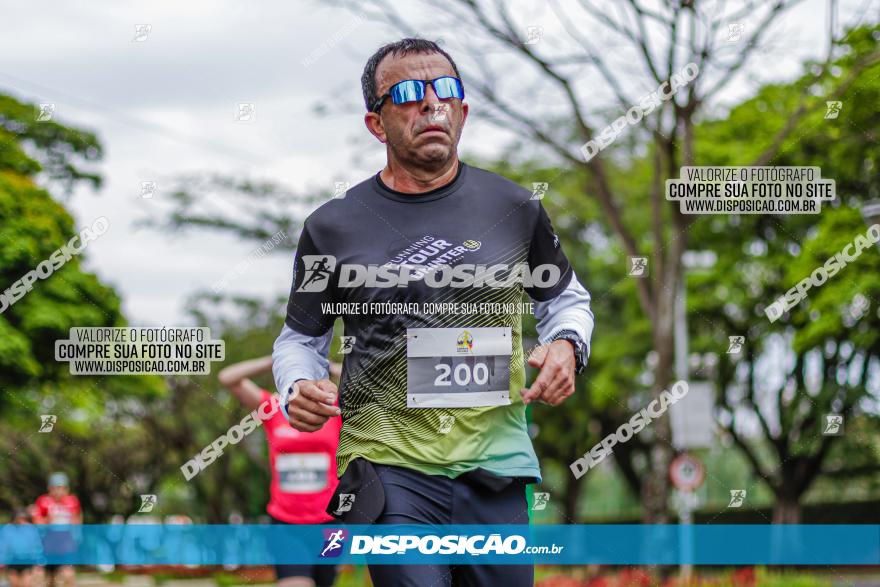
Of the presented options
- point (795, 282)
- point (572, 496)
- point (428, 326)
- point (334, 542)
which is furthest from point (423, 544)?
point (572, 496)

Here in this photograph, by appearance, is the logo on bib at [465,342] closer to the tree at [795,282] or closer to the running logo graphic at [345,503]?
the running logo graphic at [345,503]

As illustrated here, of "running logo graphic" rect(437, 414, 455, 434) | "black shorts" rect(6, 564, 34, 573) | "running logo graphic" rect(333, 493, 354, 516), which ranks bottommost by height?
"black shorts" rect(6, 564, 34, 573)

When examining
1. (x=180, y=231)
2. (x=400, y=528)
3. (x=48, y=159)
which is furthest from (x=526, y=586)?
(x=180, y=231)

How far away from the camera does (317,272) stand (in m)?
3.48

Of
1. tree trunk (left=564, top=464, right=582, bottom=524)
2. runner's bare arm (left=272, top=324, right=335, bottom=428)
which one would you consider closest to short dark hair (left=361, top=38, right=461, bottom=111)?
runner's bare arm (left=272, top=324, right=335, bottom=428)

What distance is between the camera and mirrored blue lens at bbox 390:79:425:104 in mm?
3592

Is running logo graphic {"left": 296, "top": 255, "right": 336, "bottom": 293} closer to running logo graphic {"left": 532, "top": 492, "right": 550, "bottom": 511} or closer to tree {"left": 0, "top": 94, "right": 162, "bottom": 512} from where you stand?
running logo graphic {"left": 532, "top": 492, "right": 550, "bottom": 511}

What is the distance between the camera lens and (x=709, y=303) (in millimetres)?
24469

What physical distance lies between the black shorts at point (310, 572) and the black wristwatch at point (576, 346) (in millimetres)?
3726

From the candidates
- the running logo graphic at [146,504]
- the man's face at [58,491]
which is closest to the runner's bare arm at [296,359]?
the running logo graphic at [146,504]

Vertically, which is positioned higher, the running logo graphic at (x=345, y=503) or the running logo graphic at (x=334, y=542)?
the running logo graphic at (x=345, y=503)

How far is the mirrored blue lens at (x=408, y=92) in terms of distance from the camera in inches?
141

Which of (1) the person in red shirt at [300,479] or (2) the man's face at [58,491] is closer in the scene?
(1) the person in red shirt at [300,479]

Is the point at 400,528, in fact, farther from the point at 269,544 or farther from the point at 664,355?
the point at 664,355
